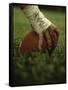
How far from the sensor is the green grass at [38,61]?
200cm

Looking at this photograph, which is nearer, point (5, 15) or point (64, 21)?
point (5, 15)

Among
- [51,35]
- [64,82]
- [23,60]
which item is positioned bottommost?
[64,82]

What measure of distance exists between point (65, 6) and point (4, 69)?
0.57 m

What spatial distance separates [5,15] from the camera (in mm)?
2004

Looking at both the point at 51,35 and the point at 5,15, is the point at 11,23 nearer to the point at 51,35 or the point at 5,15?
the point at 5,15

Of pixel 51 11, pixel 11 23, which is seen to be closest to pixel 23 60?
pixel 11 23

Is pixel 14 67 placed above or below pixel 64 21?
below

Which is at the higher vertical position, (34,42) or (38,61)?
(34,42)

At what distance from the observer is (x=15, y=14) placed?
198 centimetres

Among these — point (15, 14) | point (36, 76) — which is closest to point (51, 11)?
point (15, 14)

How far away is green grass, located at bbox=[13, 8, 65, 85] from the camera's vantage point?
6.55 feet

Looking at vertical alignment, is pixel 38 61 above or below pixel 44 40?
below

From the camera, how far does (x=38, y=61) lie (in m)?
2.06

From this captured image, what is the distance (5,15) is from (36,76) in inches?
16.7
